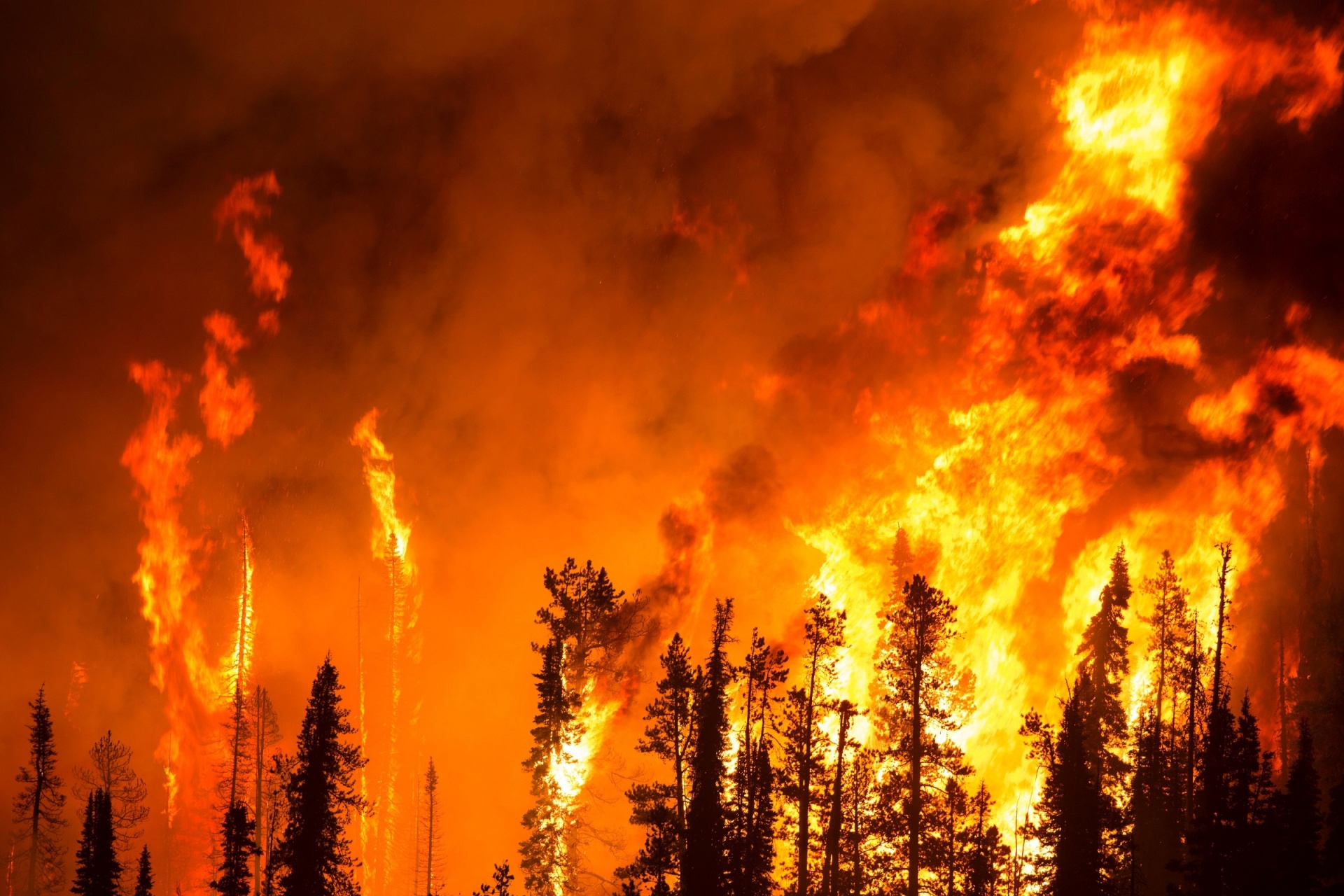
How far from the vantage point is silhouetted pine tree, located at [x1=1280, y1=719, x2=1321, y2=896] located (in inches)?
1280

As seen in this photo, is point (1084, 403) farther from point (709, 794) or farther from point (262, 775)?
point (262, 775)

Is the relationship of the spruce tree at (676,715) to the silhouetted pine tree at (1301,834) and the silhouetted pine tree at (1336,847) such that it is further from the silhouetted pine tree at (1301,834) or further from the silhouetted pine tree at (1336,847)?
the silhouetted pine tree at (1336,847)

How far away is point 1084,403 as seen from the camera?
70.8 metres

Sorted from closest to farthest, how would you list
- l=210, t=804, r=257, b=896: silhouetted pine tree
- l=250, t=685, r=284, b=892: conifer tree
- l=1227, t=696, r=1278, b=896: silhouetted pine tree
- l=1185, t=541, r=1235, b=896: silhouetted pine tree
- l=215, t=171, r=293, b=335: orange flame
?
l=1227, t=696, r=1278, b=896: silhouetted pine tree → l=1185, t=541, r=1235, b=896: silhouetted pine tree → l=210, t=804, r=257, b=896: silhouetted pine tree → l=250, t=685, r=284, b=892: conifer tree → l=215, t=171, r=293, b=335: orange flame

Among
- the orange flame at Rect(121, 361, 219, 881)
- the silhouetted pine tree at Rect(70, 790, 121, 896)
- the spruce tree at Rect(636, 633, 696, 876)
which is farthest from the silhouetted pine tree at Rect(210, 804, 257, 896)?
the orange flame at Rect(121, 361, 219, 881)

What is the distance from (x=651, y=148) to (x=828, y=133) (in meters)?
14.8

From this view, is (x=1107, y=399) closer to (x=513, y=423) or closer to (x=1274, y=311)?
(x=1274, y=311)

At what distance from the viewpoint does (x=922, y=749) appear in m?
37.3

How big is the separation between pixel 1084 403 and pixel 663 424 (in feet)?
95.7

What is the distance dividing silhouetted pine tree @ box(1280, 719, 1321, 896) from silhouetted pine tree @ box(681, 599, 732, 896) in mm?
17017

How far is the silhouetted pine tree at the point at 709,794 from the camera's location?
1299 inches

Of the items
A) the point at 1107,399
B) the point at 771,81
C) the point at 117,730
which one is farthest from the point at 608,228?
the point at 117,730

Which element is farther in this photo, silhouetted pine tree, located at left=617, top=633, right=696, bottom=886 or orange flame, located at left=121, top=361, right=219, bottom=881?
orange flame, located at left=121, top=361, right=219, bottom=881

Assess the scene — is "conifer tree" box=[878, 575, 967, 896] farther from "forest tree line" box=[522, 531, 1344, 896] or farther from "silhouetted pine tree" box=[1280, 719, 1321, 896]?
"silhouetted pine tree" box=[1280, 719, 1321, 896]
